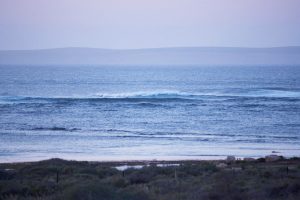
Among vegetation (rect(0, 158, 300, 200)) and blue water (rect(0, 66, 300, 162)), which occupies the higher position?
vegetation (rect(0, 158, 300, 200))

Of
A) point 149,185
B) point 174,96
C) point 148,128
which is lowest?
point 148,128

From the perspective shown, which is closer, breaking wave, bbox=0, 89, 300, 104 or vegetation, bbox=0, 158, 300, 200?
vegetation, bbox=0, 158, 300, 200

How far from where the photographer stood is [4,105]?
57.1m

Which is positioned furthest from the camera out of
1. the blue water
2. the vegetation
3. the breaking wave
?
the breaking wave

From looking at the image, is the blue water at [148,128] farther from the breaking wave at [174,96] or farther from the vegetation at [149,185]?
the vegetation at [149,185]

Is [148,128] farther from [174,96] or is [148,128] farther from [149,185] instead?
[174,96]

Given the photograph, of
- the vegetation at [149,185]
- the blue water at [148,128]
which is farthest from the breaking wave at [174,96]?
the vegetation at [149,185]

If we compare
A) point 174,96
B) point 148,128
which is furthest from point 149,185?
point 174,96

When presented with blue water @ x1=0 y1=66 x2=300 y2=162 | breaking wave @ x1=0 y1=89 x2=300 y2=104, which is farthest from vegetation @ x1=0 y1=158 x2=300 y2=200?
breaking wave @ x1=0 y1=89 x2=300 y2=104

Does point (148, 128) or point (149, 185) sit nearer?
point (149, 185)

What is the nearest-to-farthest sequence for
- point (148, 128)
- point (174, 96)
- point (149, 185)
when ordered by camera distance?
point (149, 185), point (148, 128), point (174, 96)

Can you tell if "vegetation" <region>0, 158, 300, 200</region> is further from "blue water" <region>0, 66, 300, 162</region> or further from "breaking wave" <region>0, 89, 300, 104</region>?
"breaking wave" <region>0, 89, 300, 104</region>

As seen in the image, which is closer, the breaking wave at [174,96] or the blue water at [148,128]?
the blue water at [148,128]

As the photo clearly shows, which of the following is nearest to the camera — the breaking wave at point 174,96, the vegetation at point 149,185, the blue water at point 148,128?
the vegetation at point 149,185
